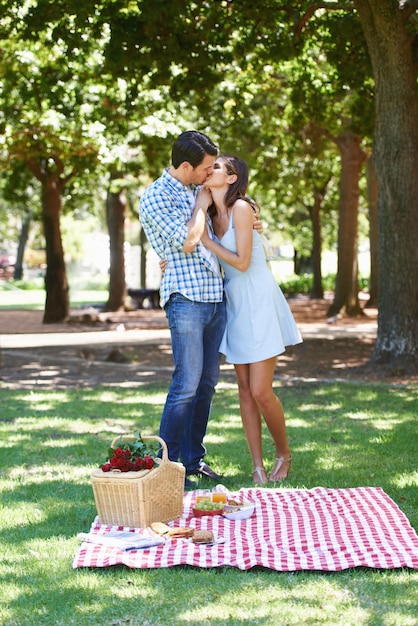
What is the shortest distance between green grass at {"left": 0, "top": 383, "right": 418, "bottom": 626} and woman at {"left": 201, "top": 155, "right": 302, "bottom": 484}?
60cm

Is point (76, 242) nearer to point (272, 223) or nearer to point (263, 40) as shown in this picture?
point (272, 223)

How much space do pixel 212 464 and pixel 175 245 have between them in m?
1.82

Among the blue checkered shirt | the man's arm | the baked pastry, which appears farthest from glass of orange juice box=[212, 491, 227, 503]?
the man's arm

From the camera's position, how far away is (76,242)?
58719 mm

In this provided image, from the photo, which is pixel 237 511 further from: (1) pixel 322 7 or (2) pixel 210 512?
(1) pixel 322 7

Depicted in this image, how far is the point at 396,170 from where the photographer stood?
1134 cm

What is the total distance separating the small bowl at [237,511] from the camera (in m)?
5.22

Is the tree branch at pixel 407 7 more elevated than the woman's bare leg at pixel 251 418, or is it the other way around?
the tree branch at pixel 407 7

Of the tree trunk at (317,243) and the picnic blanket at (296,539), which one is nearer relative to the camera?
the picnic blanket at (296,539)

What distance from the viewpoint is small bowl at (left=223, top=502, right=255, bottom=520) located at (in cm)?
522

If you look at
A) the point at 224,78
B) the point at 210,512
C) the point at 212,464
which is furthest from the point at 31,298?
the point at 210,512

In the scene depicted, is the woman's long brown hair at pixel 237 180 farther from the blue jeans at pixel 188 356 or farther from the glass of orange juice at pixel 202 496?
the glass of orange juice at pixel 202 496

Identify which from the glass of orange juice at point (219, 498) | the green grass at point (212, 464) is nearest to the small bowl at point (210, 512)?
the glass of orange juice at point (219, 498)

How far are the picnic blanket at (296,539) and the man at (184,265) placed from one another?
68 centimetres
